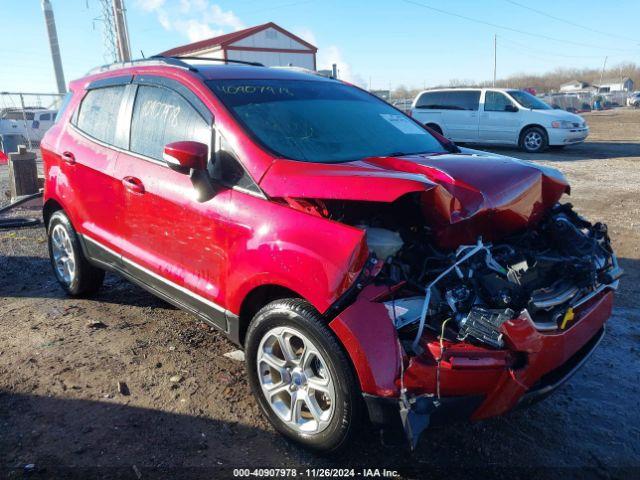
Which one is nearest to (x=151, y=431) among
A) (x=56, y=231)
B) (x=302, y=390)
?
(x=302, y=390)

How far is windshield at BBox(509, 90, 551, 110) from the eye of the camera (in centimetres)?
1441

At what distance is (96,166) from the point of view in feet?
12.7

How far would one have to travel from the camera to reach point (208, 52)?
30406mm

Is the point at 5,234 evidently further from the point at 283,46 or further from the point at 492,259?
the point at 283,46

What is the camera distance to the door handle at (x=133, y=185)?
3.38 meters

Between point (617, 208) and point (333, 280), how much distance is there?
6707 mm

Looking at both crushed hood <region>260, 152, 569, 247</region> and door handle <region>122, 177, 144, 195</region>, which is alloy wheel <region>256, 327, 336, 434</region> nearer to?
crushed hood <region>260, 152, 569, 247</region>

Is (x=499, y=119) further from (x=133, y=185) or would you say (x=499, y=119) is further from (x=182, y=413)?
(x=182, y=413)

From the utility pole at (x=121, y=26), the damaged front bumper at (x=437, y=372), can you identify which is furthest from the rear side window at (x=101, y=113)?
the utility pole at (x=121, y=26)

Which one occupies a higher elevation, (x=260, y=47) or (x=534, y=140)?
(x=260, y=47)

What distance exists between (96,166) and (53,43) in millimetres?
42509

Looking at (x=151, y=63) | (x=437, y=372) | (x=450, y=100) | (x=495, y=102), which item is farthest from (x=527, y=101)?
(x=437, y=372)

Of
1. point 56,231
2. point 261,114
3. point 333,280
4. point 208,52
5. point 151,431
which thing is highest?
point 208,52

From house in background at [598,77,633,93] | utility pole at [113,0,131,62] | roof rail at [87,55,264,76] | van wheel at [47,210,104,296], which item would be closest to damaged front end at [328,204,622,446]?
roof rail at [87,55,264,76]
